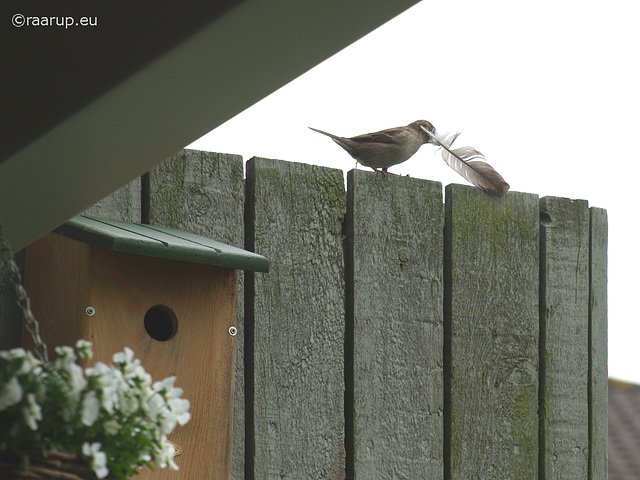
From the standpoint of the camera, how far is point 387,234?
283 centimetres

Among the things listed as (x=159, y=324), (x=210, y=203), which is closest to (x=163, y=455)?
(x=159, y=324)

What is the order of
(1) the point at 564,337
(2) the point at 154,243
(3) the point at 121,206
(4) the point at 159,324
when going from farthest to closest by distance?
(1) the point at 564,337, (3) the point at 121,206, (4) the point at 159,324, (2) the point at 154,243

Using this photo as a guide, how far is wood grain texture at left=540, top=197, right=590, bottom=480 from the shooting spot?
304 centimetres

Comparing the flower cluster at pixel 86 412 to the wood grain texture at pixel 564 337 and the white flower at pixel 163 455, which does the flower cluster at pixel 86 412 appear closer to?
the white flower at pixel 163 455

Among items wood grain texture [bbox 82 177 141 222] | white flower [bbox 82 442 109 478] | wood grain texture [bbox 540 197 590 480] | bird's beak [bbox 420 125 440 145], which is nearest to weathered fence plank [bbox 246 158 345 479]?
wood grain texture [bbox 82 177 141 222]

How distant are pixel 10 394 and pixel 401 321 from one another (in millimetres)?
1824


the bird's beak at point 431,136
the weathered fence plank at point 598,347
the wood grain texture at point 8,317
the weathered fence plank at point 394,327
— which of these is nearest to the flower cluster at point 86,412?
the wood grain texture at point 8,317

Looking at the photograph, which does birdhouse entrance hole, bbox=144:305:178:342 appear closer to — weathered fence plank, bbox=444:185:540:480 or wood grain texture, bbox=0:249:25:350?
wood grain texture, bbox=0:249:25:350

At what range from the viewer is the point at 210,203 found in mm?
2568

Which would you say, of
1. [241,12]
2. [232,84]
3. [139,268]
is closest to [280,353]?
[139,268]

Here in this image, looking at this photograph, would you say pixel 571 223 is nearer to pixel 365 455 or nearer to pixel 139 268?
pixel 365 455

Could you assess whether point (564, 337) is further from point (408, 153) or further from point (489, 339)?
point (408, 153)

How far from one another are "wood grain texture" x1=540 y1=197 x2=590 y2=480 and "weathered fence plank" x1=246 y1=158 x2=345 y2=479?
2.76 ft

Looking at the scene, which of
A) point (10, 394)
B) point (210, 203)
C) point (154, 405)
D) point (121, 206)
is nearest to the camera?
point (10, 394)
